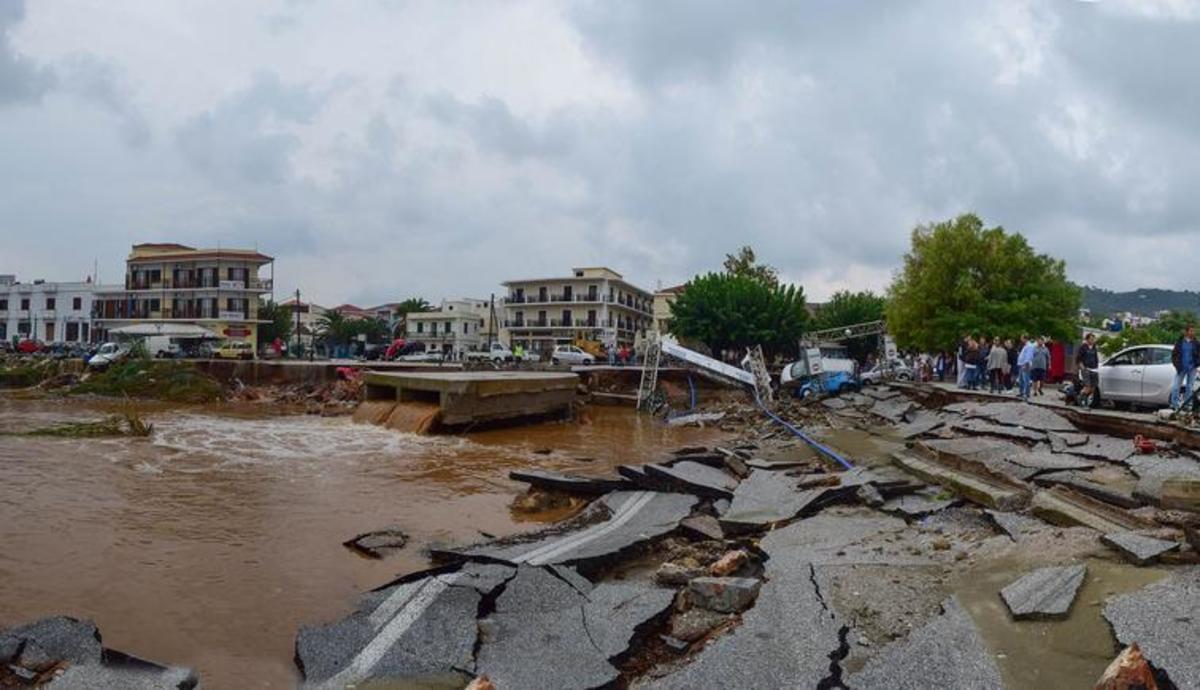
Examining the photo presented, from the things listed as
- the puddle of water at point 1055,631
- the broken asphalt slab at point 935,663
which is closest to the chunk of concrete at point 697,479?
the puddle of water at point 1055,631

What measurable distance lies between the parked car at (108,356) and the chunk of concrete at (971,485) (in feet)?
120

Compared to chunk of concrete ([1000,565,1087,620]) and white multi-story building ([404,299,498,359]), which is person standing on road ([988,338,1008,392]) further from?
white multi-story building ([404,299,498,359])

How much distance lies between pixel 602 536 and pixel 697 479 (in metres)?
3.22

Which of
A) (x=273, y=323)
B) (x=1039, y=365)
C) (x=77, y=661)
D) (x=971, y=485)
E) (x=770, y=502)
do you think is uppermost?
(x=273, y=323)

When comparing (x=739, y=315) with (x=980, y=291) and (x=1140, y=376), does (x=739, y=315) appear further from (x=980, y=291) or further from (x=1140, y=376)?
(x=1140, y=376)

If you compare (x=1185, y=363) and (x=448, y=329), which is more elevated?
(x=448, y=329)

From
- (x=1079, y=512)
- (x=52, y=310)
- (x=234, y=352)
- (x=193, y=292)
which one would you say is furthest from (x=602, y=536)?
(x=52, y=310)

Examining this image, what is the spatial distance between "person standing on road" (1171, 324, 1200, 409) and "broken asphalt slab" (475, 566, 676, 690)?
40.8ft

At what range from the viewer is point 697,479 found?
36.7 ft

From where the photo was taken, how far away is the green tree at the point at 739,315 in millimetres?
47312

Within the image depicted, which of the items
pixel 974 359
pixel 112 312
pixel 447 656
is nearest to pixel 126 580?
pixel 447 656

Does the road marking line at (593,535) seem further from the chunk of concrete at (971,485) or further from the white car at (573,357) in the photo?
the white car at (573,357)

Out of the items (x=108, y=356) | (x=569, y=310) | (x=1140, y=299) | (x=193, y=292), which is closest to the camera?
(x=108, y=356)

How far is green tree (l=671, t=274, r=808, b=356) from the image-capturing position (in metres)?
47.3
